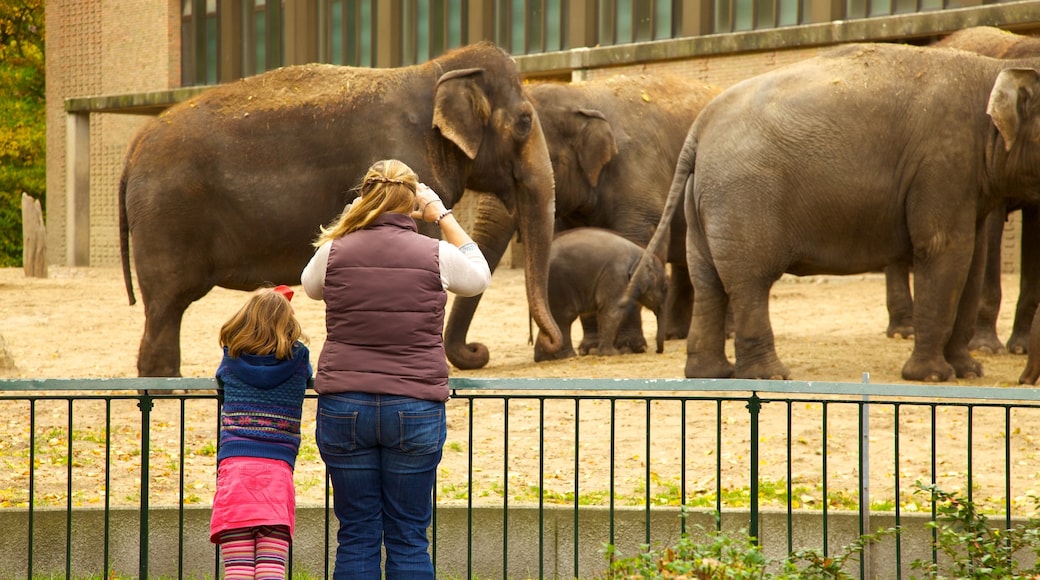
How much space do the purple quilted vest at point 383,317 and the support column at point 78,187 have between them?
33795mm

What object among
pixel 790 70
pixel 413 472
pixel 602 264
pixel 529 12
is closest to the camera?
pixel 413 472

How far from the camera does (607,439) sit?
922 centimetres

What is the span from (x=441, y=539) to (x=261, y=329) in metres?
1.96

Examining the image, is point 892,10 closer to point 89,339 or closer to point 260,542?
point 89,339

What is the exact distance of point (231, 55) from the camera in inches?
1532

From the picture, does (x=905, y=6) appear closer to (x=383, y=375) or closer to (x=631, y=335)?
(x=631, y=335)

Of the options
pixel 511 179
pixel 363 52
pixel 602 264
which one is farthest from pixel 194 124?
pixel 363 52

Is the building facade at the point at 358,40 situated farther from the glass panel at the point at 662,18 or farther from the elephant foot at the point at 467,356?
the elephant foot at the point at 467,356

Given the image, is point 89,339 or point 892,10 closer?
point 89,339

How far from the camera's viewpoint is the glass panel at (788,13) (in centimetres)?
2747

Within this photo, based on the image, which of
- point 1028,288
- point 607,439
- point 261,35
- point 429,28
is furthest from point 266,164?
point 261,35

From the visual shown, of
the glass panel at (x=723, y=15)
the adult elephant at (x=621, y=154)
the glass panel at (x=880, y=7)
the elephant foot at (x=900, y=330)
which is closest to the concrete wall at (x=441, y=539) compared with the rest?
the adult elephant at (x=621, y=154)

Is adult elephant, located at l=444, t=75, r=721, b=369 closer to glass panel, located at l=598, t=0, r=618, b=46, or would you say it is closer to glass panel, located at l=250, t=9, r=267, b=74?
glass panel, located at l=598, t=0, r=618, b=46

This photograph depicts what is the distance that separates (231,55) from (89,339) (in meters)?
23.1
